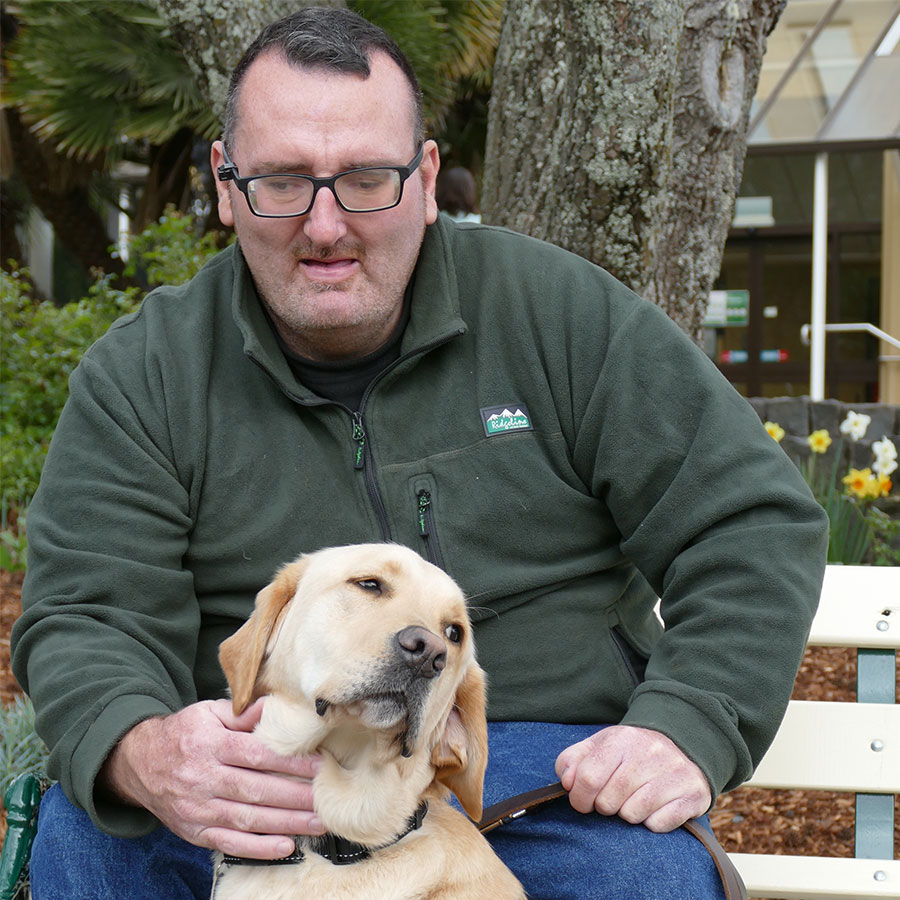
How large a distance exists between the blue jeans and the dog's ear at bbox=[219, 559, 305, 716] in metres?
0.43

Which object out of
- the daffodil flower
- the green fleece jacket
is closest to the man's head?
the green fleece jacket

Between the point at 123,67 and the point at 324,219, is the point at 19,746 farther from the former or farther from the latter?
the point at 123,67

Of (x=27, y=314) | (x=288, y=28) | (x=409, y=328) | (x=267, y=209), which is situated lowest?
(x=27, y=314)

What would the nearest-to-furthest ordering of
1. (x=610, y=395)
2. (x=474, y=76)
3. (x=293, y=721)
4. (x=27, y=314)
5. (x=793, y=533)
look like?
(x=293, y=721), (x=793, y=533), (x=610, y=395), (x=27, y=314), (x=474, y=76)

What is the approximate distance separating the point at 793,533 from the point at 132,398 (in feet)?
4.74

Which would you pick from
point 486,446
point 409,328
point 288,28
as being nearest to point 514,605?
point 486,446

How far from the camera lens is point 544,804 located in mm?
2182

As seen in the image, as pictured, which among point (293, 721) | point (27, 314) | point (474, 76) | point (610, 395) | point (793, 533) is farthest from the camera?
point (474, 76)

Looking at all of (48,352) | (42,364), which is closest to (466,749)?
(42,364)

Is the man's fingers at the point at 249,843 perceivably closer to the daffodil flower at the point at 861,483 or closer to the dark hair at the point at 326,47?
the dark hair at the point at 326,47

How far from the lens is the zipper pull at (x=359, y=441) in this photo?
2436 mm

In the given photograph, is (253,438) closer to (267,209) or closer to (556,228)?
(267,209)

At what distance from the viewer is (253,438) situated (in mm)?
2463

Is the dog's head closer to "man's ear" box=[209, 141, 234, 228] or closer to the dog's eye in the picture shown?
the dog's eye
